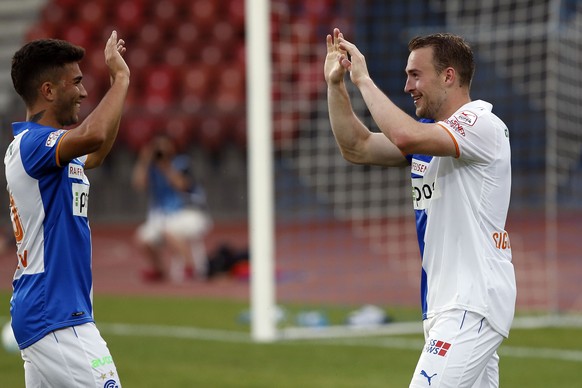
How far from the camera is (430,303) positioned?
457 cm

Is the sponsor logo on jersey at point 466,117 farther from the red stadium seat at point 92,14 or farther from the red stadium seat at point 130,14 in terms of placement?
the red stadium seat at point 92,14

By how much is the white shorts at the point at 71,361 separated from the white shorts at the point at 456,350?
1258 millimetres

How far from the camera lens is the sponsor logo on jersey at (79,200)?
14.8ft

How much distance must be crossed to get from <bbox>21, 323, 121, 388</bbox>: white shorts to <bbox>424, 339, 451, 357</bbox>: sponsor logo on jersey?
1.28 metres

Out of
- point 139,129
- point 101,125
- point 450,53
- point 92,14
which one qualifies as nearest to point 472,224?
point 450,53

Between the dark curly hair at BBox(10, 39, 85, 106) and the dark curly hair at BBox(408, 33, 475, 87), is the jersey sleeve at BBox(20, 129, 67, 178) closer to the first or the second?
the dark curly hair at BBox(10, 39, 85, 106)

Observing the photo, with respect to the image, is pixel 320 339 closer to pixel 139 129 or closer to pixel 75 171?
pixel 75 171

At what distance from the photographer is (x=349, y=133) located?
16.6 ft

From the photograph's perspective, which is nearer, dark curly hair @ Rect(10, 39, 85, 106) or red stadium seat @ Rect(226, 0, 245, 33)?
dark curly hair @ Rect(10, 39, 85, 106)

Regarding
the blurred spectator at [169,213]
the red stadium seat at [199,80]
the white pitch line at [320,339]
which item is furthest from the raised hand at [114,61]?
the red stadium seat at [199,80]

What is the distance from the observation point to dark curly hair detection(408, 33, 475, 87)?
455 centimetres

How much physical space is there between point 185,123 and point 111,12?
13.0ft

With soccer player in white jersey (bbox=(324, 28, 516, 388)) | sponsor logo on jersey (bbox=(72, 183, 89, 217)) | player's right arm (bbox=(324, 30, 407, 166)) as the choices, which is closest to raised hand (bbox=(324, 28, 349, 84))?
player's right arm (bbox=(324, 30, 407, 166))

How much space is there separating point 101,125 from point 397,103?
8.11 m
